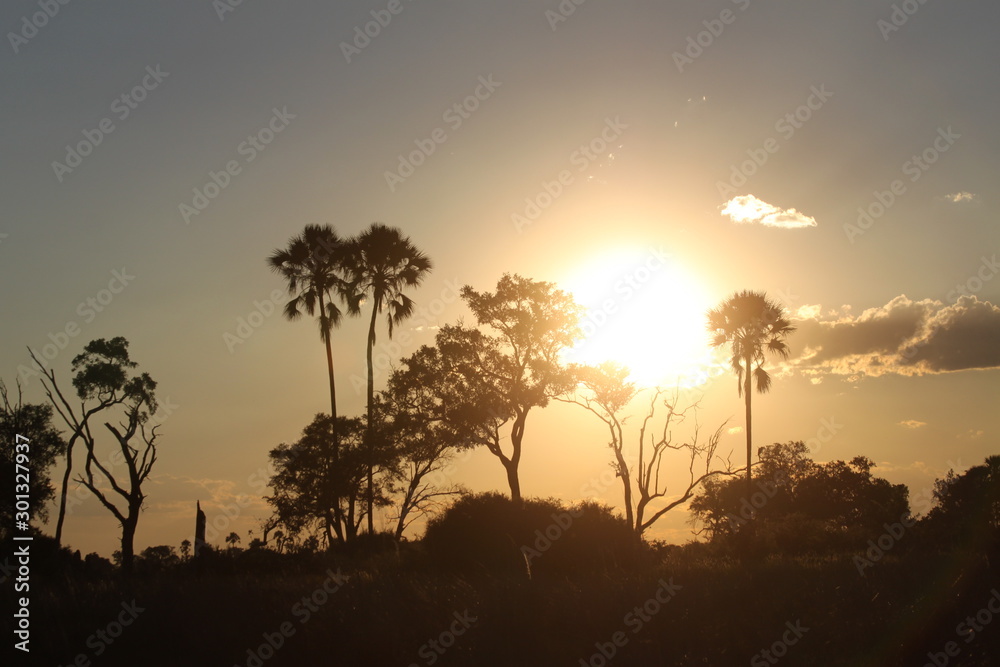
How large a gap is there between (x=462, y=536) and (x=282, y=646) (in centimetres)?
1224

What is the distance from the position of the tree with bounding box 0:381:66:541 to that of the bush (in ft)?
68.5

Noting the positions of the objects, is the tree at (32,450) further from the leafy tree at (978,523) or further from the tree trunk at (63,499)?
the leafy tree at (978,523)

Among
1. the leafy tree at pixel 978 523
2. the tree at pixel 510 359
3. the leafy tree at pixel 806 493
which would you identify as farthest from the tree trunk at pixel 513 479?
the leafy tree at pixel 806 493

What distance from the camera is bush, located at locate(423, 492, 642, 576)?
2552 cm

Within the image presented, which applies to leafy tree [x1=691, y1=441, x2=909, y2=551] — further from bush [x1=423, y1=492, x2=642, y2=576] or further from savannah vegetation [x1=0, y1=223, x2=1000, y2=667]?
bush [x1=423, y1=492, x2=642, y2=576]

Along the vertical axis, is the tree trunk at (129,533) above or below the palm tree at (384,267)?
below

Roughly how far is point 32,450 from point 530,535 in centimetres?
2647

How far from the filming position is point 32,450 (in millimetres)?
37094

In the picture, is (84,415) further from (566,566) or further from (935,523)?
(935,523)

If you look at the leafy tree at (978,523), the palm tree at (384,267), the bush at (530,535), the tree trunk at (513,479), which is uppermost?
the palm tree at (384,267)

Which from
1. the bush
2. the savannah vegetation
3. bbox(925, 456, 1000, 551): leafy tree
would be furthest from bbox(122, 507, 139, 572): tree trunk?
bbox(925, 456, 1000, 551): leafy tree

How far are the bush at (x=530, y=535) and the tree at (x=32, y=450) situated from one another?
20871mm

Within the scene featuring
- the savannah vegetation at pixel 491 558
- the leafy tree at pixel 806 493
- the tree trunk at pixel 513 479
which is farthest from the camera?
the leafy tree at pixel 806 493

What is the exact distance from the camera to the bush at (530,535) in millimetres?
25516
